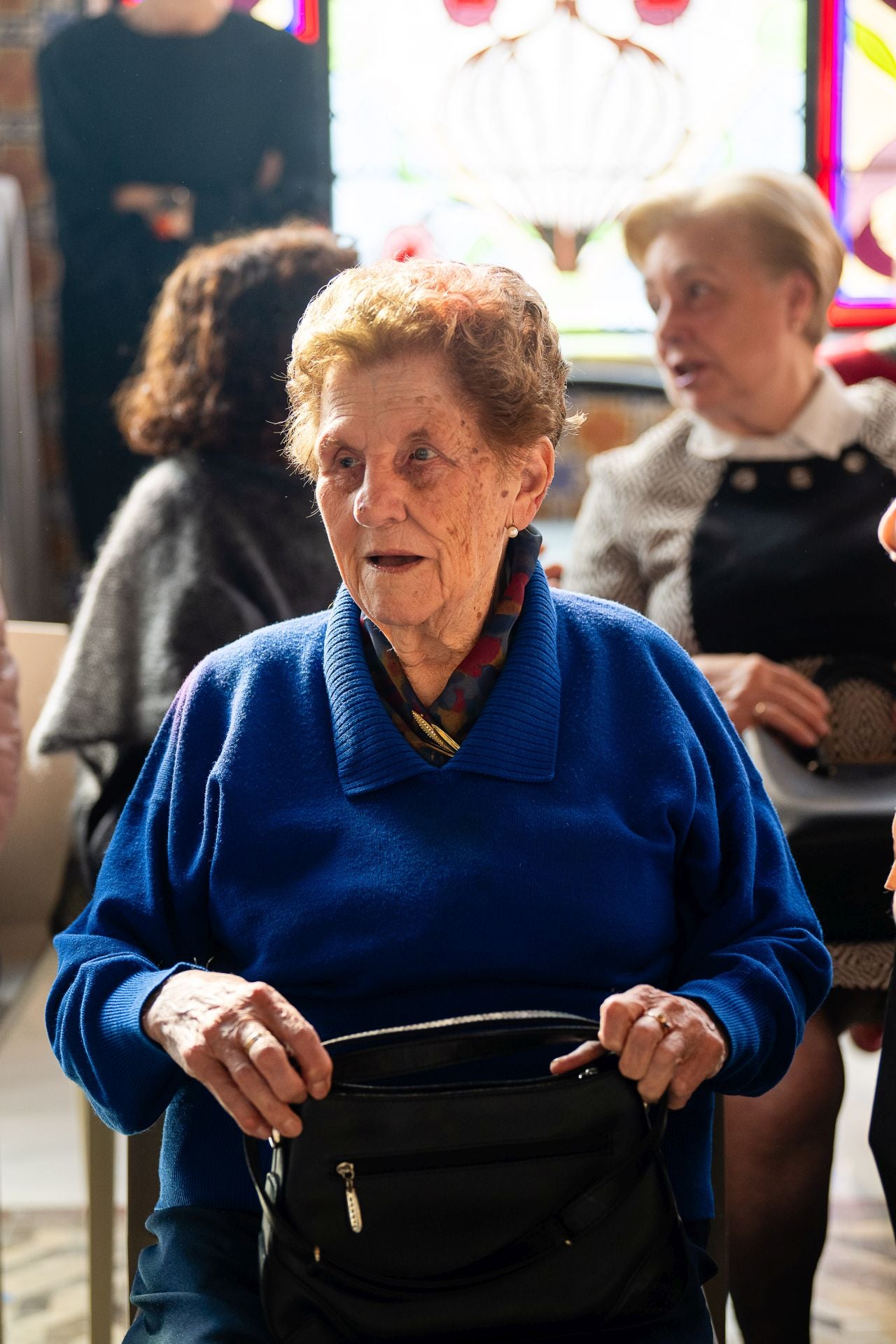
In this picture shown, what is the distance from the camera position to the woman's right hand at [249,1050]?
1.06 m

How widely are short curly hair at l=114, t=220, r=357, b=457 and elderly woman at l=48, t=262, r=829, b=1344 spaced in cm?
52

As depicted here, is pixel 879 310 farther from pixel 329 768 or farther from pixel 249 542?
pixel 329 768

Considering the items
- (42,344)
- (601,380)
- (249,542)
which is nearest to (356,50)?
(42,344)

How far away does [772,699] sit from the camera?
5.93 ft

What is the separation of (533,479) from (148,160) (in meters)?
1.04

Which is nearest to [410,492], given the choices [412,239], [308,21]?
[412,239]

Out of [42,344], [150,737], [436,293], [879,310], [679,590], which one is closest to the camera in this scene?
[436,293]

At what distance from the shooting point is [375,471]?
4.03ft

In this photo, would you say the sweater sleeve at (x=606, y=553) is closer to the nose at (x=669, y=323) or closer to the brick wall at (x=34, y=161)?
the nose at (x=669, y=323)

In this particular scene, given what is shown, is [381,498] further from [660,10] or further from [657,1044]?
[660,10]

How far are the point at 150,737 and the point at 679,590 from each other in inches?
27.1

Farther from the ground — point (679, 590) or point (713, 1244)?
point (679, 590)

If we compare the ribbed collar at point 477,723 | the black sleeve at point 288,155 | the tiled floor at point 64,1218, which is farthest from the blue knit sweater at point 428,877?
the black sleeve at point 288,155

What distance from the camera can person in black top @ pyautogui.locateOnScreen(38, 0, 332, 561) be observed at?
6.91 ft
